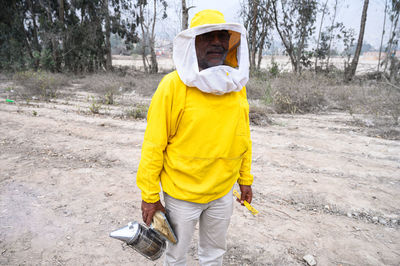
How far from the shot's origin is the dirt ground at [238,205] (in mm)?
2195

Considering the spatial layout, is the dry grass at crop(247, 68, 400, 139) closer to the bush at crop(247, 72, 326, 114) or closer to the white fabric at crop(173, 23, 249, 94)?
the bush at crop(247, 72, 326, 114)

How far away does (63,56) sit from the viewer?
17.2 m

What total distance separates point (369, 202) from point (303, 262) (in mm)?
1465

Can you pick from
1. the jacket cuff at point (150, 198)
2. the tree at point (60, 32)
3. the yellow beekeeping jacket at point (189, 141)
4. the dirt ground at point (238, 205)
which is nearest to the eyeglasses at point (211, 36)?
the yellow beekeeping jacket at point (189, 141)

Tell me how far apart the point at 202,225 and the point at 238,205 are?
1439 millimetres

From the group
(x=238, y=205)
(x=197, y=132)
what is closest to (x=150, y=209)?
(x=197, y=132)

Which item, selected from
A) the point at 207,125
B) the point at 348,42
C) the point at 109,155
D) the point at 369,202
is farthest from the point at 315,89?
the point at 348,42

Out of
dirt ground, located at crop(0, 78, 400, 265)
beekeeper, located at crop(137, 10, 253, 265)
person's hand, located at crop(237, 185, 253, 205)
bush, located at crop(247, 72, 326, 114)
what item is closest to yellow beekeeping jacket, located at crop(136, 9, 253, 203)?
beekeeper, located at crop(137, 10, 253, 265)

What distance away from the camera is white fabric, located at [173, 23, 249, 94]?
4.10ft

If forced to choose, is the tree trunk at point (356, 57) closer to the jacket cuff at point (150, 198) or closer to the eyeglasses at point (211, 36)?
the eyeglasses at point (211, 36)

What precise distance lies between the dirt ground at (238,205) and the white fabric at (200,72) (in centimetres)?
153

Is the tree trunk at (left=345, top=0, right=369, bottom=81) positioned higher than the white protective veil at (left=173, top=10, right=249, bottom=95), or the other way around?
the tree trunk at (left=345, top=0, right=369, bottom=81)

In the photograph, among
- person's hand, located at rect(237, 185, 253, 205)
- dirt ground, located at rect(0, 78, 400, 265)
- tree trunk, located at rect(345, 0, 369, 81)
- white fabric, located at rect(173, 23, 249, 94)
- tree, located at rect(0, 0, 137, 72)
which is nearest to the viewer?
white fabric, located at rect(173, 23, 249, 94)

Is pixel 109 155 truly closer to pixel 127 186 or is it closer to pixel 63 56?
pixel 127 186
